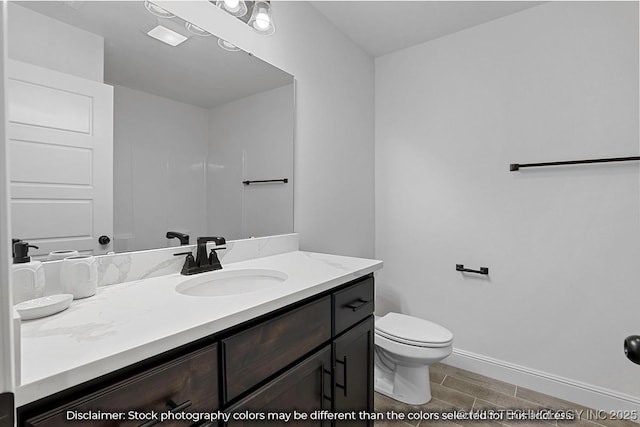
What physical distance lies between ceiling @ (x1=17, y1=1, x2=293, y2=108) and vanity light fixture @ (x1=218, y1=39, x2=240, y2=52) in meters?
0.02

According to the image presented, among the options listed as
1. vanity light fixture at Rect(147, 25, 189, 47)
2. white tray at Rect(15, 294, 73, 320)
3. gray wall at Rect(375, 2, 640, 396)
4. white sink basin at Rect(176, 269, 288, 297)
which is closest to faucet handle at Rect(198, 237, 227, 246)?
white sink basin at Rect(176, 269, 288, 297)

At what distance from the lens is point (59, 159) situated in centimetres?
92

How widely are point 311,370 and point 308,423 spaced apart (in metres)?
0.19

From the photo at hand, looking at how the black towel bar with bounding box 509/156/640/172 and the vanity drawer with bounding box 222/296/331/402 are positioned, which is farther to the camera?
the black towel bar with bounding box 509/156/640/172

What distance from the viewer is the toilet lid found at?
169 centimetres

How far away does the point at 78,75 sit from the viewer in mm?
974

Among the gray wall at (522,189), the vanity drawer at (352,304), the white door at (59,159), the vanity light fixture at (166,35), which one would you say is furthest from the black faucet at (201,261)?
the gray wall at (522,189)

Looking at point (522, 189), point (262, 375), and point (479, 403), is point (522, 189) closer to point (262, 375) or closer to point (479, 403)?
point (479, 403)

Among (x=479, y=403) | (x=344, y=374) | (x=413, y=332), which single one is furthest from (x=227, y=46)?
(x=479, y=403)

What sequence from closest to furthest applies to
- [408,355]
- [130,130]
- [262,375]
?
[262,375] < [130,130] < [408,355]

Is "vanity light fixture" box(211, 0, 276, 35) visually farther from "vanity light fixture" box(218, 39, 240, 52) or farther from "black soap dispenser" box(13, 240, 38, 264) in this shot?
"black soap dispenser" box(13, 240, 38, 264)

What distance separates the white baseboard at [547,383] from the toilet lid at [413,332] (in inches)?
23.3

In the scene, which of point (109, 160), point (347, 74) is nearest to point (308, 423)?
point (109, 160)

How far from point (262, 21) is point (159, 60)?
0.54 metres
